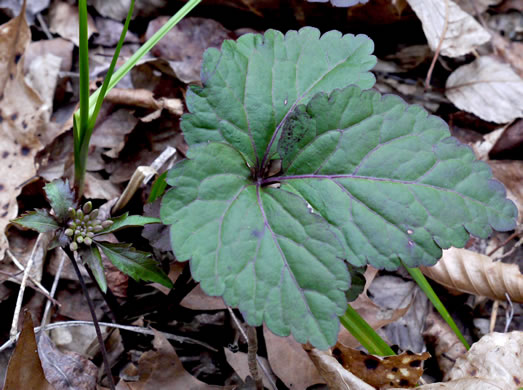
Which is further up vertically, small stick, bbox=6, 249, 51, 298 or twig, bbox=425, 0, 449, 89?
twig, bbox=425, 0, 449, 89

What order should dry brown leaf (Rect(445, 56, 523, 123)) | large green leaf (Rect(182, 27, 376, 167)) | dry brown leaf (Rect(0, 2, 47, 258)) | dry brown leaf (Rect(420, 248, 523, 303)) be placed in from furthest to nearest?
dry brown leaf (Rect(445, 56, 523, 123)), dry brown leaf (Rect(0, 2, 47, 258)), dry brown leaf (Rect(420, 248, 523, 303)), large green leaf (Rect(182, 27, 376, 167))

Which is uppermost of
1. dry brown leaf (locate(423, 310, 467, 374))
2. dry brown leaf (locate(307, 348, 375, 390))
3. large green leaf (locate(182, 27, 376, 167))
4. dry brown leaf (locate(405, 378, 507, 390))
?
large green leaf (locate(182, 27, 376, 167))

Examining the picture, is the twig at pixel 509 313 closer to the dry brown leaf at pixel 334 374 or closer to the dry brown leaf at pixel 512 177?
the dry brown leaf at pixel 512 177

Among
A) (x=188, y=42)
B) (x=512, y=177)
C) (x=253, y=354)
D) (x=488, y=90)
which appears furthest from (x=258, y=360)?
(x=488, y=90)

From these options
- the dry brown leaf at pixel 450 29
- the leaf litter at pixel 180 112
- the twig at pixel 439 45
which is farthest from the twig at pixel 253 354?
the dry brown leaf at pixel 450 29

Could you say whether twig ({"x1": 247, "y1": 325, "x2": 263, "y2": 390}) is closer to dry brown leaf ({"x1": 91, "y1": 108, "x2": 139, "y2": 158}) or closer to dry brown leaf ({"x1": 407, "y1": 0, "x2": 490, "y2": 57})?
dry brown leaf ({"x1": 91, "y1": 108, "x2": 139, "y2": 158})

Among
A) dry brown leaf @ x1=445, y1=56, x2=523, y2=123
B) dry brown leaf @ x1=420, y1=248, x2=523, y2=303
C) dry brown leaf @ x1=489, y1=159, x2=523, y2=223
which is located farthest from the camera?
dry brown leaf @ x1=445, y1=56, x2=523, y2=123

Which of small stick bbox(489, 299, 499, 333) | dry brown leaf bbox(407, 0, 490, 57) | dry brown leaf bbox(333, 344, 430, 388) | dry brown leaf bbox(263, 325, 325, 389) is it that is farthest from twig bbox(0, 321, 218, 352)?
dry brown leaf bbox(407, 0, 490, 57)
